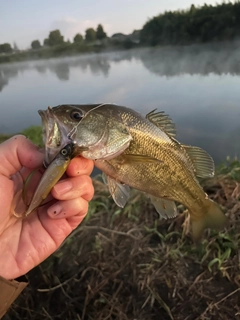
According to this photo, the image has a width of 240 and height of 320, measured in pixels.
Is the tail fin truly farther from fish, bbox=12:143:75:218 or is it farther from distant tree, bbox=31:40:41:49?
distant tree, bbox=31:40:41:49

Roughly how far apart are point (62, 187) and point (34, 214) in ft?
0.80

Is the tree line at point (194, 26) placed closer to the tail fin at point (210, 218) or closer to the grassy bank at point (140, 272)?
the grassy bank at point (140, 272)

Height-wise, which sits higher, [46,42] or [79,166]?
[46,42]

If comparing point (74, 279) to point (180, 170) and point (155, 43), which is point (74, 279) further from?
point (155, 43)

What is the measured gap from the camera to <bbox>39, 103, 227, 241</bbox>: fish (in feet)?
2.25

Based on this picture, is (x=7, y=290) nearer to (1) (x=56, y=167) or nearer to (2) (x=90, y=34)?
(1) (x=56, y=167)

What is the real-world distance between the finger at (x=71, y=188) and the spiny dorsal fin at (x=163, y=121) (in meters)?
0.22

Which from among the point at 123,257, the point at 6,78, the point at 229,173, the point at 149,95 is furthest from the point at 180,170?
the point at 6,78

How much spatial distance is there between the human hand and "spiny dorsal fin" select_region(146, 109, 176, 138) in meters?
0.18

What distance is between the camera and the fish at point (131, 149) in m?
0.68

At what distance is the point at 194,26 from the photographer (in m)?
2.86

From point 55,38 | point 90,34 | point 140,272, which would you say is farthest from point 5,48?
point 140,272

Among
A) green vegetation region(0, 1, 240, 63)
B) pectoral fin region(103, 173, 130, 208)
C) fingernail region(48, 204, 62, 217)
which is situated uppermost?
green vegetation region(0, 1, 240, 63)

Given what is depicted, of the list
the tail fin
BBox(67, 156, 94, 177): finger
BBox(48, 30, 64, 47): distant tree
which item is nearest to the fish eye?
BBox(67, 156, 94, 177): finger
